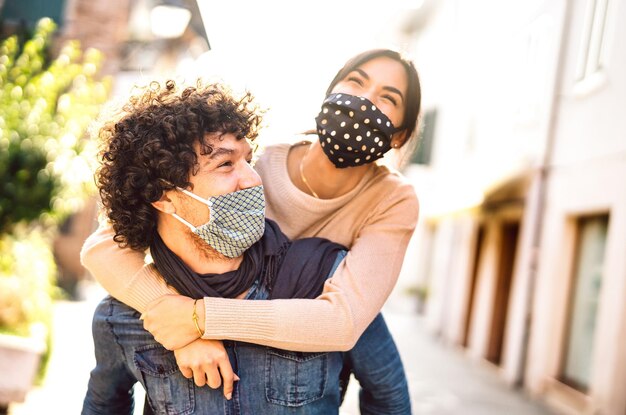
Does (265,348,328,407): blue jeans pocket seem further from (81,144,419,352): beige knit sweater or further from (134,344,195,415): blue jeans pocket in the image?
(134,344,195,415): blue jeans pocket

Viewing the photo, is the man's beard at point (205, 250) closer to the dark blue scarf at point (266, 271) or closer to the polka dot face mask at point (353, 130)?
the dark blue scarf at point (266, 271)

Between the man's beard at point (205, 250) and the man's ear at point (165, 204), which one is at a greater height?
the man's ear at point (165, 204)

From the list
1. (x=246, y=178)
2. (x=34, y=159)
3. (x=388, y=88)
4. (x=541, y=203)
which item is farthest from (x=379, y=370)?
(x=541, y=203)

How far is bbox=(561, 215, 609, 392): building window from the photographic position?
32.4 feet

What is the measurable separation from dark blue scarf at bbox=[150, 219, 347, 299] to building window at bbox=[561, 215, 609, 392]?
7932mm

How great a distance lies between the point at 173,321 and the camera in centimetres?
238

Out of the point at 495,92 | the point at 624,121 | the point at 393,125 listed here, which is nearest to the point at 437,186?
the point at 495,92

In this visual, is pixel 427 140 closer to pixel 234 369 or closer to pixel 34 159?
pixel 34 159

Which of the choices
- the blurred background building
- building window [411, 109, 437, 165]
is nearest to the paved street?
the blurred background building

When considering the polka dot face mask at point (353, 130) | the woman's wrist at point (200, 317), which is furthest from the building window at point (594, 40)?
the woman's wrist at point (200, 317)

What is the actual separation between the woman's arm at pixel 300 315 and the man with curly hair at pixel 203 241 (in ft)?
0.22

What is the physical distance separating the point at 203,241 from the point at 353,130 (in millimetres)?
766

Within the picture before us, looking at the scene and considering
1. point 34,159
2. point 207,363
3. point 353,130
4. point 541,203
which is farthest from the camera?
point 541,203

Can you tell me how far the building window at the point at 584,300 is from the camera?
9.88 m
